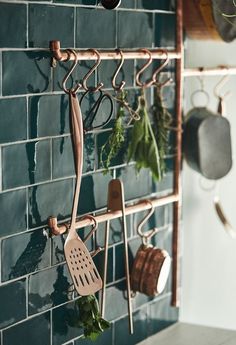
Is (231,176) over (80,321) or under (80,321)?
over

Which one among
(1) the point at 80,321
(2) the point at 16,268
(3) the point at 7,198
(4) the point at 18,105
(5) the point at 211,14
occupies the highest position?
(5) the point at 211,14

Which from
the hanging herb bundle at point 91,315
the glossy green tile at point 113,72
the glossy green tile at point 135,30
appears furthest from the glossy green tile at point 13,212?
the glossy green tile at point 135,30

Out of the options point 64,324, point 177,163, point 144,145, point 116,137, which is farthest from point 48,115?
point 177,163

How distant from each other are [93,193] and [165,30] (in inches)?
18.8

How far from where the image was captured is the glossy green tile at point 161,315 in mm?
2260

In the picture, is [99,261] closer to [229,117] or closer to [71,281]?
[71,281]

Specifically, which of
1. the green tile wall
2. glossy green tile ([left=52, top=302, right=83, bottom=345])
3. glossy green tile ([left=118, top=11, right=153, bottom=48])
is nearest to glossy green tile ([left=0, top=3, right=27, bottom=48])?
the green tile wall

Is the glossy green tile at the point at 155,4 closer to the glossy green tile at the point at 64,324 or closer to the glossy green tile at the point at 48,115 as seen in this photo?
the glossy green tile at the point at 48,115

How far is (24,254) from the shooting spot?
5.82 feet

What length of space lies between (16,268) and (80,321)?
233 mm

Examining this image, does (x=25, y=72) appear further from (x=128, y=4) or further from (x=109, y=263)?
(x=109, y=263)

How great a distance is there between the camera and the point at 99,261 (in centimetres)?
201

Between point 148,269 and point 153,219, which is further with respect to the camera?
point 153,219

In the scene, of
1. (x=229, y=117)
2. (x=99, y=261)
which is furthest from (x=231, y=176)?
(x=99, y=261)
